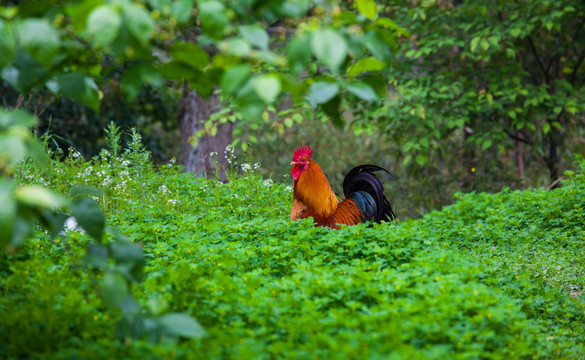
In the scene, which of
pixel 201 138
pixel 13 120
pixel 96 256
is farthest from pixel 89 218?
pixel 201 138

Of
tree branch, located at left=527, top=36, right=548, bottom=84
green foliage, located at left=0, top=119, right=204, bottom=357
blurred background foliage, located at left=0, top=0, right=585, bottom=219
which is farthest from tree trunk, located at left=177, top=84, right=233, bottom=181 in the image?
green foliage, located at left=0, top=119, right=204, bottom=357

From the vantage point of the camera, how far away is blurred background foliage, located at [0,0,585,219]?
212 cm

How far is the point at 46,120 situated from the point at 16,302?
858cm

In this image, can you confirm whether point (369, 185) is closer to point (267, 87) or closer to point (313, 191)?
point (313, 191)

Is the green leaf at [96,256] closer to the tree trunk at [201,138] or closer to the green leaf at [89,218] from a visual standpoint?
the green leaf at [89,218]

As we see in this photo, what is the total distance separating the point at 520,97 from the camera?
929cm

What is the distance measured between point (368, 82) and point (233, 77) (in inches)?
26.4

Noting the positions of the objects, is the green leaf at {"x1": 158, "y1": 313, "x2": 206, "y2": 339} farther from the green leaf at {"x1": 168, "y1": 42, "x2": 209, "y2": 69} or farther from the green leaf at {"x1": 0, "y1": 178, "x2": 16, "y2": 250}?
the green leaf at {"x1": 168, "y1": 42, "x2": 209, "y2": 69}

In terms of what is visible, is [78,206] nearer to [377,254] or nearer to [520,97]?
[377,254]

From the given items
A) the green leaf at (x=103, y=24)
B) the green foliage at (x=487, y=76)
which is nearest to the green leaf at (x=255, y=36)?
the green leaf at (x=103, y=24)

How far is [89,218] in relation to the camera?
2.34 metres

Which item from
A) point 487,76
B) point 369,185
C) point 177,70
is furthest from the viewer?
point 487,76

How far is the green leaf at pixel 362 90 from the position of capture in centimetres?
215

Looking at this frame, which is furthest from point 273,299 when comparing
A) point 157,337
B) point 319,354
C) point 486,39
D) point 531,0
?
point 531,0
